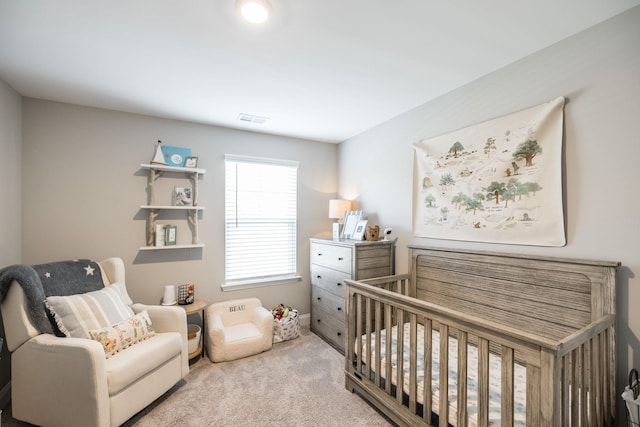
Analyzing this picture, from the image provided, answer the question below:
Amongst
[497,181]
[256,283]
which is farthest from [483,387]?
[256,283]

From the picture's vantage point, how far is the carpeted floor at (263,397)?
192 cm

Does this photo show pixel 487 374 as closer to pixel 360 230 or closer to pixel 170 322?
pixel 360 230

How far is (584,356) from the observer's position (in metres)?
1.33

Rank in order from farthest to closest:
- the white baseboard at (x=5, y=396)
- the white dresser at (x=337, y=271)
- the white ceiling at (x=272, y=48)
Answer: the white dresser at (x=337, y=271)
the white baseboard at (x=5, y=396)
the white ceiling at (x=272, y=48)

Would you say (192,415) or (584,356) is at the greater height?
(584,356)

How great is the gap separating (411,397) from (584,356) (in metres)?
0.90

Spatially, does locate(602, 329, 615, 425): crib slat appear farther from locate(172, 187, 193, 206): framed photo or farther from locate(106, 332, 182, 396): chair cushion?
locate(172, 187, 193, 206): framed photo

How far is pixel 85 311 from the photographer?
194 cm

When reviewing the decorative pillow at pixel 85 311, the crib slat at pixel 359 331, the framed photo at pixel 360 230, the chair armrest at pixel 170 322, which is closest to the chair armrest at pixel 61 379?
the decorative pillow at pixel 85 311

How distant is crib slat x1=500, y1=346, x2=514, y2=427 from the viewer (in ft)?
4.09

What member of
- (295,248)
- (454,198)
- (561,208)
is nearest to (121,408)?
(295,248)

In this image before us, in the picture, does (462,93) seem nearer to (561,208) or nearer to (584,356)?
(561,208)

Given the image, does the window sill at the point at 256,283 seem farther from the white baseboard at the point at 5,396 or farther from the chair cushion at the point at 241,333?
the white baseboard at the point at 5,396

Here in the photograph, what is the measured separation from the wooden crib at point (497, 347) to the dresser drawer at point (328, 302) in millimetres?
641
